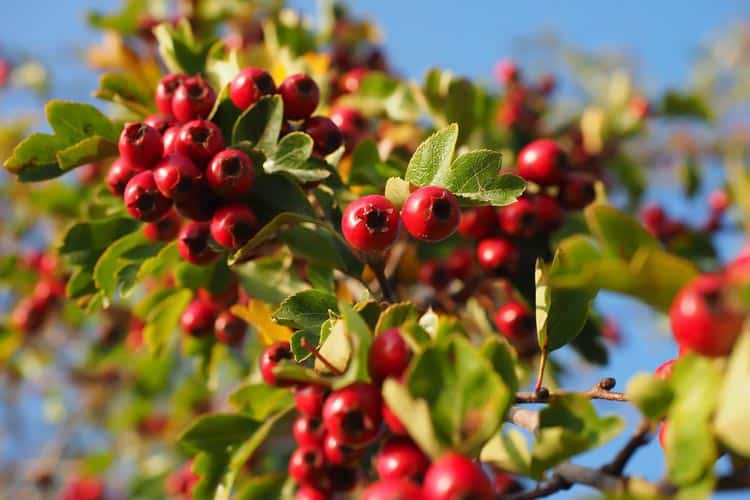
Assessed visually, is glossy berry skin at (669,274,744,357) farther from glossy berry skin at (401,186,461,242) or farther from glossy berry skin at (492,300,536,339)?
glossy berry skin at (492,300,536,339)

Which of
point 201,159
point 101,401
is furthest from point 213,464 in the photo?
point 101,401

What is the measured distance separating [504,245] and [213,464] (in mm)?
1041

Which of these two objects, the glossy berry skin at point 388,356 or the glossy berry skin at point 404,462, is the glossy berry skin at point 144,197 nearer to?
the glossy berry skin at point 388,356

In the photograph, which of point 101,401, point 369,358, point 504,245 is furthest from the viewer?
point 101,401

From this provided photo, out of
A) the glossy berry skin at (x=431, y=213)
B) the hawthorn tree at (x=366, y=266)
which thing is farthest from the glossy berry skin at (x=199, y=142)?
the glossy berry skin at (x=431, y=213)

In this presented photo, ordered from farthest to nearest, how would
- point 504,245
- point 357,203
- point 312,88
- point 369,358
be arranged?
point 504,245 → point 312,88 → point 357,203 → point 369,358

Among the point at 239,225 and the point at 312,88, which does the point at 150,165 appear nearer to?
the point at 239,225

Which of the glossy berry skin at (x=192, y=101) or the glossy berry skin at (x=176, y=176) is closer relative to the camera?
the glossy berry skin at (x=176, y=176)

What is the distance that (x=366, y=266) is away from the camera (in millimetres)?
2105

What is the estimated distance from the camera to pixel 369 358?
1.27 m

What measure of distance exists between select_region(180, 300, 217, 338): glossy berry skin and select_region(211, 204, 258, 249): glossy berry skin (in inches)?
26.3

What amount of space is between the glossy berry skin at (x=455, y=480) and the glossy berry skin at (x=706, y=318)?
1.09 ft

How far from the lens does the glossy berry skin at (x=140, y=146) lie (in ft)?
5.72

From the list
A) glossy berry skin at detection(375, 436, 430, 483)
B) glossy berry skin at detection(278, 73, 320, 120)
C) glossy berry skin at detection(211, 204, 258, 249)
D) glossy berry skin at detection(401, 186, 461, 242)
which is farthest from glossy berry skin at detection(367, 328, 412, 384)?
glossy berry skin at detection(278, 73, 320, 120)
